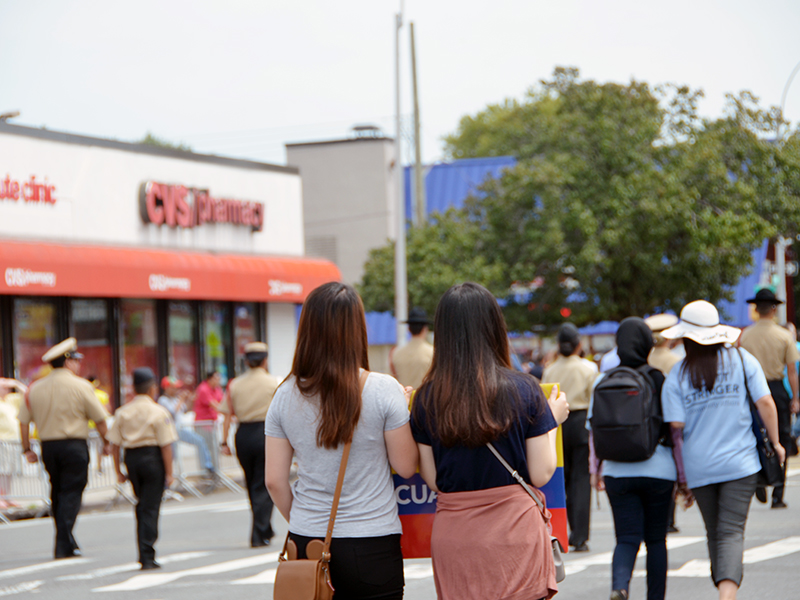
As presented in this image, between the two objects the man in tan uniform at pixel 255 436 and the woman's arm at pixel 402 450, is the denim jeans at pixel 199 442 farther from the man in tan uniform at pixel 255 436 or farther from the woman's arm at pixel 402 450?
the woman's arm at pixel 402 450

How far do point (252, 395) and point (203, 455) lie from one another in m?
7.09

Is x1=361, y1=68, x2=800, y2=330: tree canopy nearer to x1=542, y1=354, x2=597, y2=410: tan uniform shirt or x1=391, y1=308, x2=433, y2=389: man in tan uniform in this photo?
x1=391, y1=308, x2=433, y2=389: man in tan uniform

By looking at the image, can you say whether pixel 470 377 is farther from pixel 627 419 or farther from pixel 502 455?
pixel 627 419

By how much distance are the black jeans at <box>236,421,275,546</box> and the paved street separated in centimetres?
27

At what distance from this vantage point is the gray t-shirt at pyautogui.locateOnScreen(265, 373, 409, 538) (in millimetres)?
3822

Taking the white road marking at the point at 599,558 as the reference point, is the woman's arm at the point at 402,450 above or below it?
above

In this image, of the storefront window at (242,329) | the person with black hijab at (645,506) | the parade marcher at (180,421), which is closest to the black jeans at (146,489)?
the person with black hijab at (645,506)

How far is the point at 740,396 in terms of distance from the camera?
18.6ft

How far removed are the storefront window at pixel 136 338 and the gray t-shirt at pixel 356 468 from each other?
1676 cm

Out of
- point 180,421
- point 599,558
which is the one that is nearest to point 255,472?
point 599,558

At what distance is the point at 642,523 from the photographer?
5895 mm

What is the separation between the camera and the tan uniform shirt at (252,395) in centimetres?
1006

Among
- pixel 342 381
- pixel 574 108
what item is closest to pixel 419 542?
pixel 342 381

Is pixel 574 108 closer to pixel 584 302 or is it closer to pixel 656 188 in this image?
pixel 656 188
